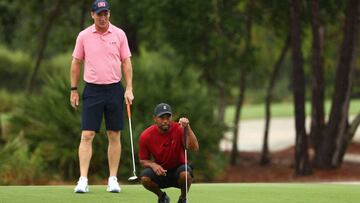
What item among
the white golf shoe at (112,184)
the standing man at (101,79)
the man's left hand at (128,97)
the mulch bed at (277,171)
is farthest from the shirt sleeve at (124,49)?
the mulch bed at (277,171)

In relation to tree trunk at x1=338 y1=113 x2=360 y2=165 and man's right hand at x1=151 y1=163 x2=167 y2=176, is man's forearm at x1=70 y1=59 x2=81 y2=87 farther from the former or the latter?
tree trunk at x1=338 y1=113 x2=360 y2=165

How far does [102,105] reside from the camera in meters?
10.9

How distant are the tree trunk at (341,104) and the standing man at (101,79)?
11.9 metres

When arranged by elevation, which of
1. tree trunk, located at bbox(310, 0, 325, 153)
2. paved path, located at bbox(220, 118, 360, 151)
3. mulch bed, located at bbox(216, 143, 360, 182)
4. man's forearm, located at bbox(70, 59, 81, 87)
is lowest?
paved path, located at bbox(220, 118, 360, 151)

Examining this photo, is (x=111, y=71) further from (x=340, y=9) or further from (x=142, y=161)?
(x=340, y=9)

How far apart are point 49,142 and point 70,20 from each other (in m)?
10.2

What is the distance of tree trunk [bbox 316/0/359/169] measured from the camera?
72.9ft

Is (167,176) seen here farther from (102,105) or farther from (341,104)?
(341,104)

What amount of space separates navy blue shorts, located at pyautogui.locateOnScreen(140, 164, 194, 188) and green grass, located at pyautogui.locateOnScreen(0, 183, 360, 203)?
0.66 metres

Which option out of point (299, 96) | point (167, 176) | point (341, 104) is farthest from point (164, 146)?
point (341, 104)

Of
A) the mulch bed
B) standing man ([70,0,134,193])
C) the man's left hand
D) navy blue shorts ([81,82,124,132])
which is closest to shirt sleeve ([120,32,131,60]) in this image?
standing man ([70,0,134,193])

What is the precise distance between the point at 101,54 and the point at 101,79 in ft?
0.85

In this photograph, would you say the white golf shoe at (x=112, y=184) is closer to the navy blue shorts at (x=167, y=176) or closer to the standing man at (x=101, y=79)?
the standing man at (x=101, y=79)

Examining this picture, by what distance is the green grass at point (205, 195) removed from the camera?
10578 mm
